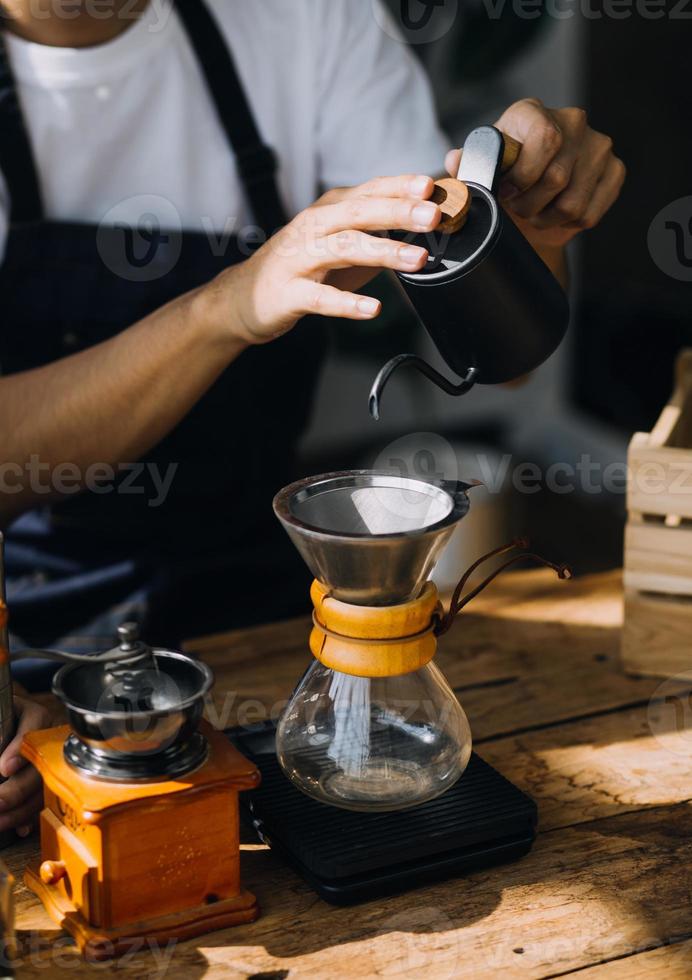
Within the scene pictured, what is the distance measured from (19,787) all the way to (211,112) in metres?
1.09

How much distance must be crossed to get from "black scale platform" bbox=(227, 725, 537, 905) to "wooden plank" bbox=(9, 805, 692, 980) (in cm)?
2

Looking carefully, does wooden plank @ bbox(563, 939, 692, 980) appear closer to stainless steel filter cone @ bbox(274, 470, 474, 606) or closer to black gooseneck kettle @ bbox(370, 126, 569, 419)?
stainless steel filter cone @ bbox(274, 470, 474, 606)

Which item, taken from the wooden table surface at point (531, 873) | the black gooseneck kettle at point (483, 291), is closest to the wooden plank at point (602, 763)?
the wooden table surface at point (531, 873)

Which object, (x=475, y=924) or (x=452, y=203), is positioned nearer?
(x=475, y=924)

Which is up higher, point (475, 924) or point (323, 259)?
point (323, 259)

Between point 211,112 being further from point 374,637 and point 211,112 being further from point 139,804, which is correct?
point 139,804

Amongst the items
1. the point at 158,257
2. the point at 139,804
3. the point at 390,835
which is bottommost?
the point at 390,835

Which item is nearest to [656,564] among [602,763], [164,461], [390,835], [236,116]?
[602,763]

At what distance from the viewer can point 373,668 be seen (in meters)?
1.01

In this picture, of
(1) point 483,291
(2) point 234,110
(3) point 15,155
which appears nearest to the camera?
(1) point 483,291

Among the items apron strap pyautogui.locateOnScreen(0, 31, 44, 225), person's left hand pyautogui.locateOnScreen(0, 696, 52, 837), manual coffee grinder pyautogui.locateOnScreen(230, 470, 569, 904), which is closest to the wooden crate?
manual coffee grinder pyautogui.locateOnScreen(230, 470, 569, 904)

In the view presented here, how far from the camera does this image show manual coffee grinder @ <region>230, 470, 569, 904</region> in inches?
38.7

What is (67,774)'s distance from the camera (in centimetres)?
93

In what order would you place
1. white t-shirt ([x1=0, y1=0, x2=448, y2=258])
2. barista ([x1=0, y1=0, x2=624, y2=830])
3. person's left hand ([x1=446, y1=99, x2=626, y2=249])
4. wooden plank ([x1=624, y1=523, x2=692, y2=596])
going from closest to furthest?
person's left hand ([x1=446, y1=99, x2=626, y2=249]) < wooden plank ([x1=624, y1=523, x2=692, y2=596]) < barista ([x1=0, y1=0, x2=624, y2=830]) < white t-shirt ([x1=0, y1=0, x2=448, y2=258])
